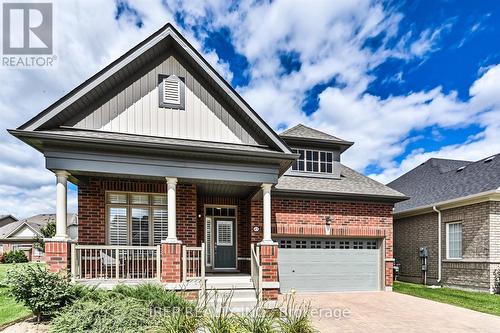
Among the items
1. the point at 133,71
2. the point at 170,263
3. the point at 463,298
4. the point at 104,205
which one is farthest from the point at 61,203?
the point at 463,298

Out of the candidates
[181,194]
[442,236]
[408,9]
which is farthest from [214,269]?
[408,9]

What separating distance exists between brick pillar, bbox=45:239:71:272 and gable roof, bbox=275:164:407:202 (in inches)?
266

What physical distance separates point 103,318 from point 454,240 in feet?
44.9

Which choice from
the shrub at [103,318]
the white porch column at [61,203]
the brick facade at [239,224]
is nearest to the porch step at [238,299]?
the shrub at [103,318]

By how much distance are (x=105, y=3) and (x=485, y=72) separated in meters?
15.8

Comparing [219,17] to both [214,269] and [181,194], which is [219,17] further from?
[214,269]

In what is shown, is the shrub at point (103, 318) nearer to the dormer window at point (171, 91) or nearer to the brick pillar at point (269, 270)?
the brick pillar at point (269, 270)

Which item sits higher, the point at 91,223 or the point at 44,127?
the point at 44,127

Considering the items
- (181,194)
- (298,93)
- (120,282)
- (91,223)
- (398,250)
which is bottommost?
(398,250)

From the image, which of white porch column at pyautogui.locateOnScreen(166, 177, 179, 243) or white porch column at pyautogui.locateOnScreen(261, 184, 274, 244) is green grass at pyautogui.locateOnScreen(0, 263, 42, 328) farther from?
white porch column at pyautogui.locateOnScreen(261, 184, 274, 244)

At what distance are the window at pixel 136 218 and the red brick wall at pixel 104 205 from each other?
0.71 feet

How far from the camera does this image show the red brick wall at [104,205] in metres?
9.11

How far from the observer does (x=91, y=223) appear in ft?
30.0

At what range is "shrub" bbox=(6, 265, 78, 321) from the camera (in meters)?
6.06
